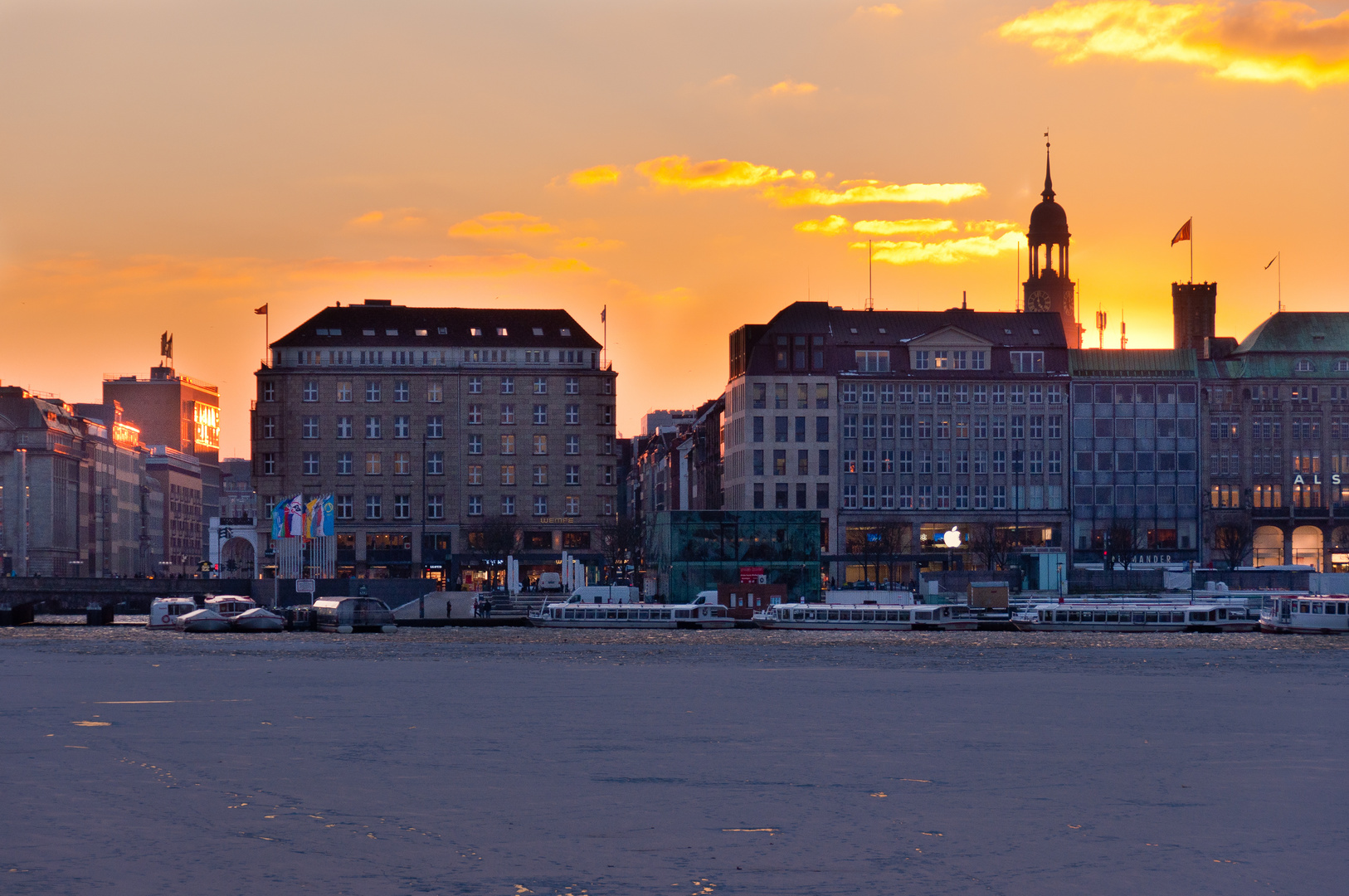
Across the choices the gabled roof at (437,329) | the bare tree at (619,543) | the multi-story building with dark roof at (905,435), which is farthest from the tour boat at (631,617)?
the gabled roof at (437,329)

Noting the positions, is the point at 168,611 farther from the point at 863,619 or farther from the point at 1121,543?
the point at 1121,543

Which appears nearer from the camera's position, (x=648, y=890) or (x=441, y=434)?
(x=648, y=890)

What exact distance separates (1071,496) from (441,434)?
207 ft

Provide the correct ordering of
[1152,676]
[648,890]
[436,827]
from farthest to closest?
[1152,676] → [436,827] → [648,890]

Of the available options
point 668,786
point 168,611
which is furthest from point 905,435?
point 668,786

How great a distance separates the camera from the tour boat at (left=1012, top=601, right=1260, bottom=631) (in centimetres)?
12862

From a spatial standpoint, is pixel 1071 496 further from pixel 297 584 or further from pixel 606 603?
pixel 297 584

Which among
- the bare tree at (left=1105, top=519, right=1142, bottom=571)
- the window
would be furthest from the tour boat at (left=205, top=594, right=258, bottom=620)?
the window

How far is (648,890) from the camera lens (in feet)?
78.8

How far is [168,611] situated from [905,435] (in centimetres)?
7798

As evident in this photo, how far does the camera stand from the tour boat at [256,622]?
434ft

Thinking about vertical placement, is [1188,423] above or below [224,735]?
above

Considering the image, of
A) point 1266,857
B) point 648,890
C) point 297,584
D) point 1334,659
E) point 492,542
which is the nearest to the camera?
point 648,890

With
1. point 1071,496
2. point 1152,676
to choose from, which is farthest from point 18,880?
point 1071,496
